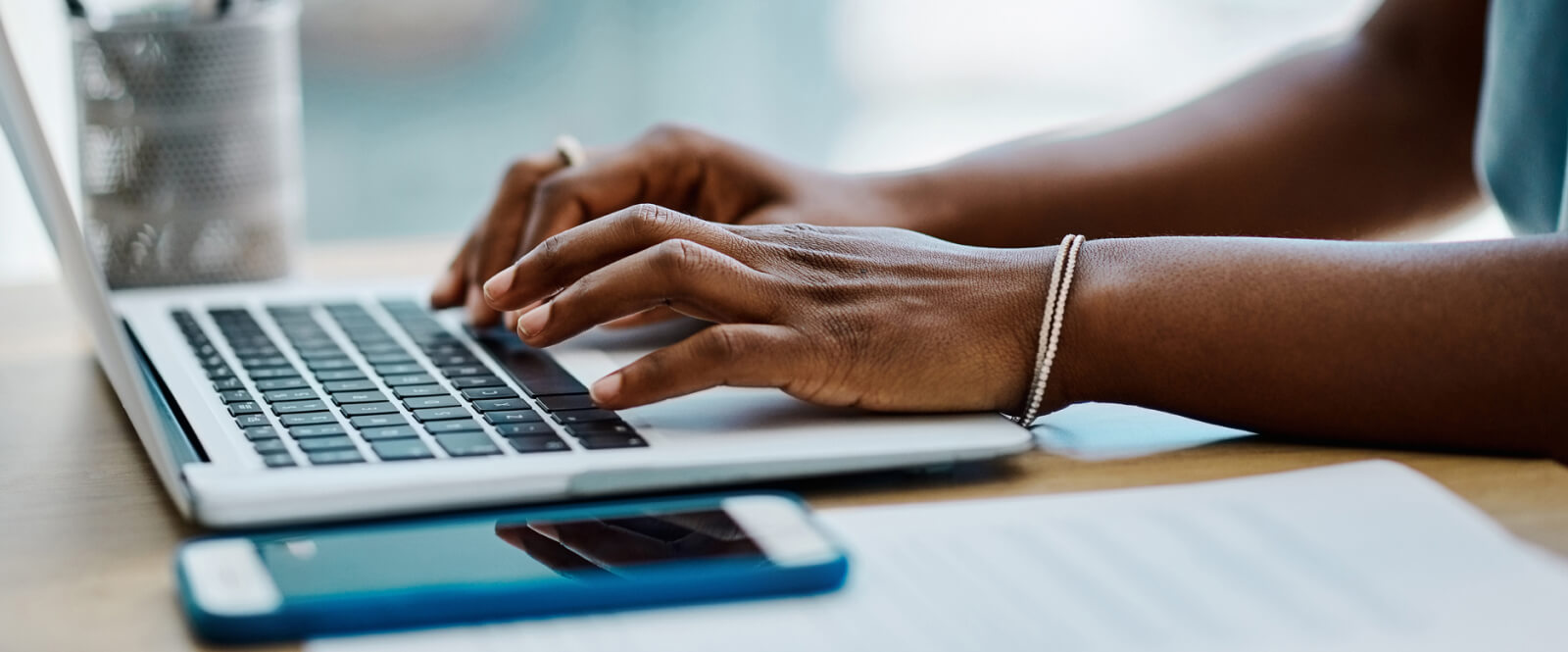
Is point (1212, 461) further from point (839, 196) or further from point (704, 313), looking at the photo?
point (839, 196)

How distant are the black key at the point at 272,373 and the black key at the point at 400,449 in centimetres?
14

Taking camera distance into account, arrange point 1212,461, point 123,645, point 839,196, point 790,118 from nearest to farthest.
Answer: point 123,645, point 1212,461, point 839,196, point 790,118

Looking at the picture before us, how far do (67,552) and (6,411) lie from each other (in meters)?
0.23

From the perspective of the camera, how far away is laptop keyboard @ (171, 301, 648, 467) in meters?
0.52

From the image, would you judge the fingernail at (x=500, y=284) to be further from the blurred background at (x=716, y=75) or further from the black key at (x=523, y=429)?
the blurred background at (x=716, y=75)

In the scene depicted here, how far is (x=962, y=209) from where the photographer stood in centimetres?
83

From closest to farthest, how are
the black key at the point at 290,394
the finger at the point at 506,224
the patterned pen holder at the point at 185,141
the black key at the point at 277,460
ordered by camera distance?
the black key at the point at 277,460 → the black key at the point at 290,394 → the finger at the point at 506,224 → the patterned pen holder at the point at 185,141

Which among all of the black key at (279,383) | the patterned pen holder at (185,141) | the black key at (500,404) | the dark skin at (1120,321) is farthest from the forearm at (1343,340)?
the patterned pen holder at (185,141)

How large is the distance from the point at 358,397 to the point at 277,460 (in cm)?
10

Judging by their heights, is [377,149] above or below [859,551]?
below

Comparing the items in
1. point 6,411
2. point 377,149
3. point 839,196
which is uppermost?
point 839,196

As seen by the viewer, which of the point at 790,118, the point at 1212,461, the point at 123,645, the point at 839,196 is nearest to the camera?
the point at 123,645

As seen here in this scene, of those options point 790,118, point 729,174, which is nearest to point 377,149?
point 790,118

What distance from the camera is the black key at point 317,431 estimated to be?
0.52 metres
